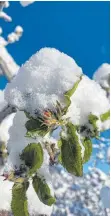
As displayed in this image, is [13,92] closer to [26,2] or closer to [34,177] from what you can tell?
[34,177]

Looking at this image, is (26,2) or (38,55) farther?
(26,2)

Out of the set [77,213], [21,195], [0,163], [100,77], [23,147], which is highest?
[77,213]

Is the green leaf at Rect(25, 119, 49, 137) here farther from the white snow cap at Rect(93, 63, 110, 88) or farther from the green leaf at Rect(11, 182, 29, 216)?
the white snow cap at Rect(93, 63, 110, 88)

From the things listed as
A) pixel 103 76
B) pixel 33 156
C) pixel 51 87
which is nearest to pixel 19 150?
pixel 33 156

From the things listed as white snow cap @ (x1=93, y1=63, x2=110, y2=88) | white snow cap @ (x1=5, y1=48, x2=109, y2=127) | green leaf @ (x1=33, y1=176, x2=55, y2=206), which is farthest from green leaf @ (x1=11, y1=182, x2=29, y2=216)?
white snow cap @ (x1=93, y1=63, x2=110, y2=88)

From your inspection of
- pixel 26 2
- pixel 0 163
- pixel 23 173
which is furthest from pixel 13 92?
pixel 26 2

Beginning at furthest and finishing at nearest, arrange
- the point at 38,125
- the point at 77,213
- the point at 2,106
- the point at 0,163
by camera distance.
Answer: the point at 77,213, the point at 0,163, the point at 2,106, the point at 38,125

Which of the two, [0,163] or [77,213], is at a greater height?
[77,213]
